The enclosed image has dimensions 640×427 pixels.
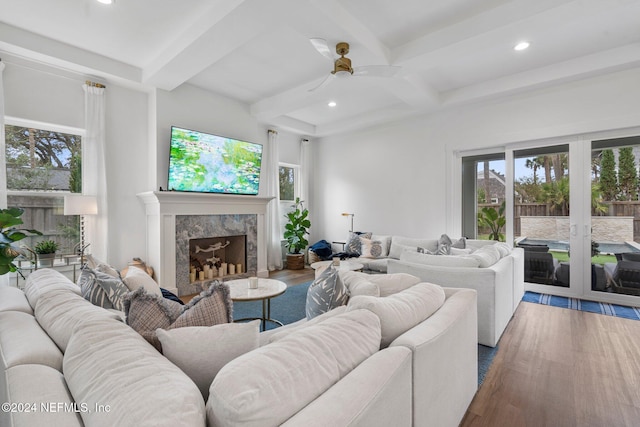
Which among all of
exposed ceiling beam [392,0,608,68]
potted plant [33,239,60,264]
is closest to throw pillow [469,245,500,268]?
exposed ceiling beam [392,0,608,68]

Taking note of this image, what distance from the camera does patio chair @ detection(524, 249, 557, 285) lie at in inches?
167

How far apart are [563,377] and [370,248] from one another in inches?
123

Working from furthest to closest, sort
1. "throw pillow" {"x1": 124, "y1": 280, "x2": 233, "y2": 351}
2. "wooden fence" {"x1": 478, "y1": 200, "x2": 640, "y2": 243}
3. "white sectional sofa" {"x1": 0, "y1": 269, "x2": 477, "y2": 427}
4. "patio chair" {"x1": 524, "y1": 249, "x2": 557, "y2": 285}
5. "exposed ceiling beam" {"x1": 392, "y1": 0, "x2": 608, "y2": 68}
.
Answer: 1. "patio chair" {"x1": 524, "y1": 249, "x2": 557, "y2": 285}
2. "wooden fence" {"x1": 478, "y1": 200, "x2": 640, "y2": 243}
3. "exposed ceiling beam" {"x1": 392, "y1": 0, "x2": 608, "y2": 68}
4. "throw pillow" {"x1": 124, "y1": 280, "x2": 233, "y2": 351}
5. "white sectional sofa" {"x1": 0, "y1": 269, "x2": 477, "y2": 427}

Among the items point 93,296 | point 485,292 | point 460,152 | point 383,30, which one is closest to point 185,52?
point 383,30

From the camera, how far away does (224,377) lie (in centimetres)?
75

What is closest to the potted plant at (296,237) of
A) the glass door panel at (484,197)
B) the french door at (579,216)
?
the glass door panel at (484,197)

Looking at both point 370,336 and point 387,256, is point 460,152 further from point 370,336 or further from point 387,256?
point 370,336

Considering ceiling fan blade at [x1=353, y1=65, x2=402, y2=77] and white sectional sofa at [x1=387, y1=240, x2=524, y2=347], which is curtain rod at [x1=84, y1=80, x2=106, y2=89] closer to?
ceiling fan blade at [x1=353, y1=65, x2=402, y2=77]

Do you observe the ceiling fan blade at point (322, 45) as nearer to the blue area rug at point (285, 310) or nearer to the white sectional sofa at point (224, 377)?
the white sectional sofa at point (224, 377)

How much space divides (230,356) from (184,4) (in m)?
3.09

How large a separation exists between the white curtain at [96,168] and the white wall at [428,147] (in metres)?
4.04

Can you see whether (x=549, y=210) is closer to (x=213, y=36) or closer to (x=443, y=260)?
(x=443, y=260)

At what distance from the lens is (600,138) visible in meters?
3.83

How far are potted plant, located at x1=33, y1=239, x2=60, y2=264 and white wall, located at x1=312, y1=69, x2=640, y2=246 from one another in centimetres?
453
